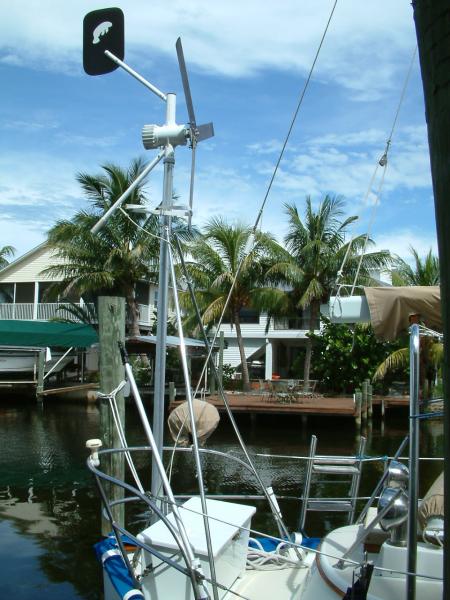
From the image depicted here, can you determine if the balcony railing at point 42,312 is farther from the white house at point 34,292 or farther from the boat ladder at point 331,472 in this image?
the boat ladder at point 331,472

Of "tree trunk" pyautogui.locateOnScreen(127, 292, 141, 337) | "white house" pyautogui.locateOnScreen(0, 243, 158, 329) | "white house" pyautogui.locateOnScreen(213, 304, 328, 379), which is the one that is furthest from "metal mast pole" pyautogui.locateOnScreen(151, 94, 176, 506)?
"white house" pyautogui.locateOnScreen(0, 243, 158, 329)

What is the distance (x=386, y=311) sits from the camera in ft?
16.6

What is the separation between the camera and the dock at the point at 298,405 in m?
22.6

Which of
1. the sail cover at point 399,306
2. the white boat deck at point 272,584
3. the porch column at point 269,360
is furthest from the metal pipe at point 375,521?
the porch column at point 269,360

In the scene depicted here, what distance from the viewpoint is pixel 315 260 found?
1116 inches

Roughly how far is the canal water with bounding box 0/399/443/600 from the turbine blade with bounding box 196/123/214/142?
3877mm

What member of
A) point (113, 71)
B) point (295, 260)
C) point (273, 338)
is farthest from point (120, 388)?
point (273, 338)

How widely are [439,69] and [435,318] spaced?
10.9ft

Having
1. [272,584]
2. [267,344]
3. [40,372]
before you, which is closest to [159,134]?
[272,584]

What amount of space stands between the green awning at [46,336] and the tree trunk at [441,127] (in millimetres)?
26618

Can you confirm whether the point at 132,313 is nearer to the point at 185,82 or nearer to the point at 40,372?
the point at 40,372

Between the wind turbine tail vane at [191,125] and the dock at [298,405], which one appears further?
the dock at [298,405]

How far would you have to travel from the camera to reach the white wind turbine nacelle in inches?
234

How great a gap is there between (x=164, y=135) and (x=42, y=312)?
33193 mm
